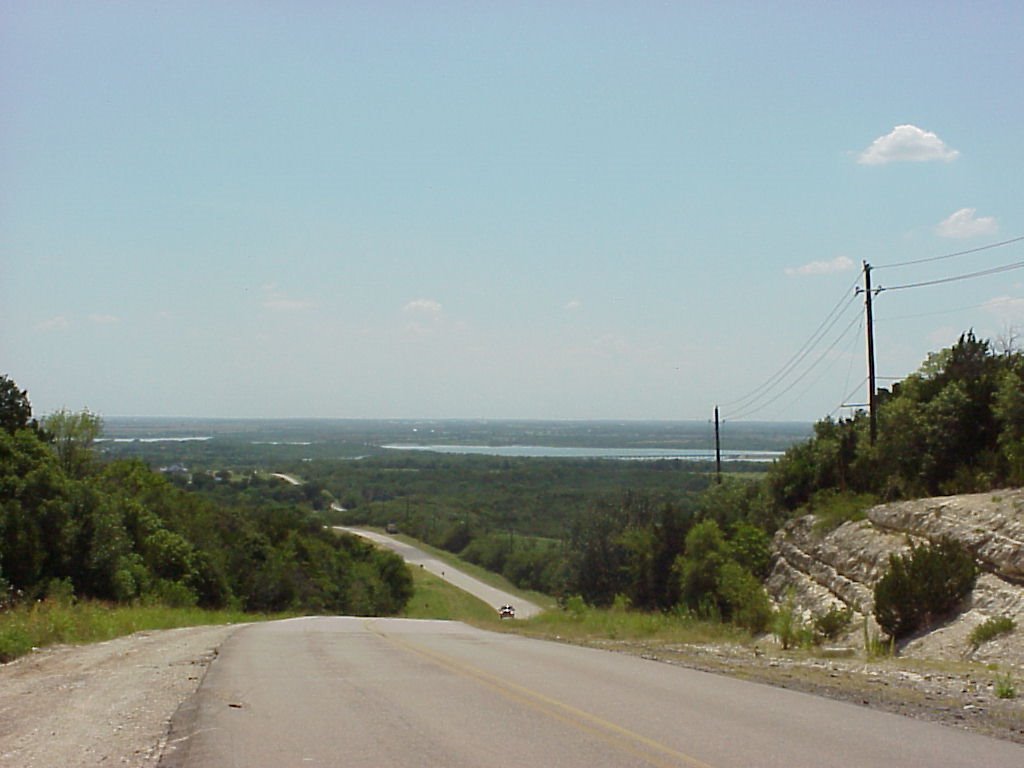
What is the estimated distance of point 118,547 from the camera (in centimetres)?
3769

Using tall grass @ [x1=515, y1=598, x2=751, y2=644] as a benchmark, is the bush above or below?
above

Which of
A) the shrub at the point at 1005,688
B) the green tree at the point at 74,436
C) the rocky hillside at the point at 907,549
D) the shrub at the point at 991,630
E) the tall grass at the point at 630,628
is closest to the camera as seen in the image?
the shrub at the point at 1005,688

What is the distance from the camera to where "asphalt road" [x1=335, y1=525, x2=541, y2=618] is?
272 feet

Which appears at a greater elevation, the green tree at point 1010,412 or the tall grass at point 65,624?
the green tree at point 1010,412

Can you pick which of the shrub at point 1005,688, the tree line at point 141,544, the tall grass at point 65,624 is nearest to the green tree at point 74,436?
the tree line at point 141,544

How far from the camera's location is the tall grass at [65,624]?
18.1m

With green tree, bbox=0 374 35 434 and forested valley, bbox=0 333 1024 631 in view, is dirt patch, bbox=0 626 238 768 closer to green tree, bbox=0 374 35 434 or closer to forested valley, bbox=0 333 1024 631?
forested valley, bbox=0 333 1024 631

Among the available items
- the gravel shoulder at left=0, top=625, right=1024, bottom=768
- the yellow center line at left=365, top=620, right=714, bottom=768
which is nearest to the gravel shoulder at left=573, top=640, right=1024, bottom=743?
the gravel shoulder at left=0, top=625, right=1024, bottom=768

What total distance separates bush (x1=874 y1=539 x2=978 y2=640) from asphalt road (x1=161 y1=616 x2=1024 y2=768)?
20.6ft

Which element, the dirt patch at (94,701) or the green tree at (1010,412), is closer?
the dirt patch at (94,701)

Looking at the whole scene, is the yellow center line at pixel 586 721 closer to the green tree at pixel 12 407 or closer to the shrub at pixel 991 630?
the shrub at pixel 991 630

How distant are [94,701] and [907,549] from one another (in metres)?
17.9

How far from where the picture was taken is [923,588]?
773 inches

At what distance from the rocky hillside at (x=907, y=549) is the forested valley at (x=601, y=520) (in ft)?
4.05
